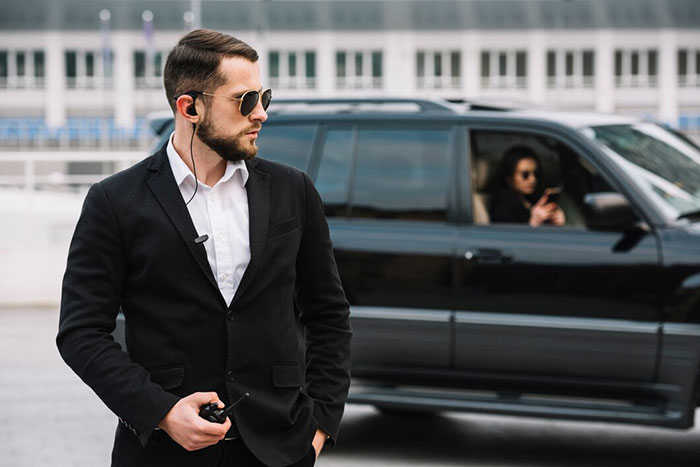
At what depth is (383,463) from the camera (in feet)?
25.3

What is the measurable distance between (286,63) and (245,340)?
8167 cm

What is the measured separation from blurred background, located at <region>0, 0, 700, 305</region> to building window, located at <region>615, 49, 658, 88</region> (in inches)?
2.3

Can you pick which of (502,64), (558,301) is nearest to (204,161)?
(558,301)

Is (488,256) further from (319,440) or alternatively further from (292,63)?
(292,63)

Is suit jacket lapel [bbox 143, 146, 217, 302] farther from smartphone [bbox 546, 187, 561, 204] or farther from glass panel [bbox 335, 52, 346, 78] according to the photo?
glass panel [bbox 335, 52, 346, 78]

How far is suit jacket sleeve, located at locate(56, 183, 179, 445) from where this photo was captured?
3168 millimetres

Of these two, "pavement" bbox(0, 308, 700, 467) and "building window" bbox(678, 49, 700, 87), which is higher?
"building window" bbox(678, 49, 700, 87)

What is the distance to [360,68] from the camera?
83688 millimetres

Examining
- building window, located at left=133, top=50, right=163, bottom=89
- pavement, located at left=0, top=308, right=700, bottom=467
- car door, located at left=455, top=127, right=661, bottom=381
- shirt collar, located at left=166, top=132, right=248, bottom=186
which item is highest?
building window, located at left=133, top=50, right=163, bottom=89

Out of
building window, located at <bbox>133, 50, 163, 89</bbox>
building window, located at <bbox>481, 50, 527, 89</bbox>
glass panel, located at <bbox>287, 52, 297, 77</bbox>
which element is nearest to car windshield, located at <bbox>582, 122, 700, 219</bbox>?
building window, located at <bbox>133, 50, 163, 89</bbox>

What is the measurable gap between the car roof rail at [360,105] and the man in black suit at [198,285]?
4500 millimetres

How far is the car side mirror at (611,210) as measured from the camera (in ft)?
23.4

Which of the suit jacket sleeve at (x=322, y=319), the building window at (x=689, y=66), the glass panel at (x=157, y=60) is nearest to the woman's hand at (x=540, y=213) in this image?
the suit jacket sleeve at (x=322, y=319)

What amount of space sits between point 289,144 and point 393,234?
0.87 m
